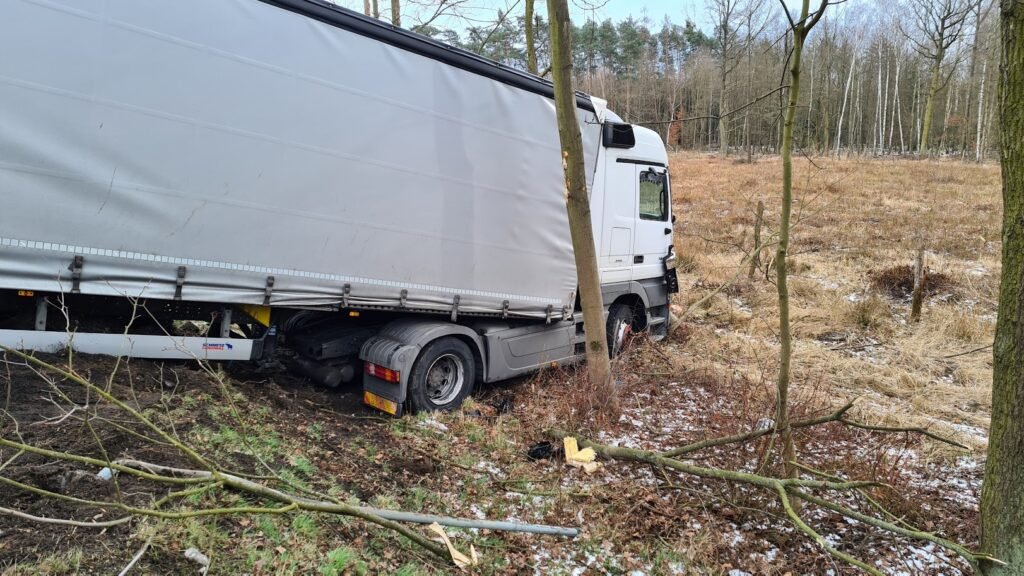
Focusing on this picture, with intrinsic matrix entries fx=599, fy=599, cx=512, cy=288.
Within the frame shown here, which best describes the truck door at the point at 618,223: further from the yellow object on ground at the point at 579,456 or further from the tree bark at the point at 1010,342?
the tree bark at the point at 1010,342

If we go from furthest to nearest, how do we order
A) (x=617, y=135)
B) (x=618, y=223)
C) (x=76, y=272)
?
(x=618, y=223) < (x=617, y=135) < (x=76, y=272)

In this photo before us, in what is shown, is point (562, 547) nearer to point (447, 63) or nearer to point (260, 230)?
point (260, 230)

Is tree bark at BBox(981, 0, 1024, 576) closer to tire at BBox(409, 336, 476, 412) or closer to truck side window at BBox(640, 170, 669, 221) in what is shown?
tire at BBox(409, 336, 476, 412)

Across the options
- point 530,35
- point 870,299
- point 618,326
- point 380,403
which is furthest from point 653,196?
point 870,299

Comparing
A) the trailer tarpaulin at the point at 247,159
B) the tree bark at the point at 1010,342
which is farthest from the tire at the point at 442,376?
the tree bark at the point at 1010,342

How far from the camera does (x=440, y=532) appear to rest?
3.28 metres

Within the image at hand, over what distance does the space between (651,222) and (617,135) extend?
154 cm

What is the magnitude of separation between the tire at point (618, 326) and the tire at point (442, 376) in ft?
8.28

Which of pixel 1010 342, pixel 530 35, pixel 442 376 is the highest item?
pixel 530 35

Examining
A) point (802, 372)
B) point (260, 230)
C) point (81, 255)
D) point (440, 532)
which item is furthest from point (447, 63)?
point (802, 372)

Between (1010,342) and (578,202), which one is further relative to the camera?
(578,202)

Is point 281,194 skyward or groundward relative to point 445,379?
skyward

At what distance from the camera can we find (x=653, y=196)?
26.9 ft

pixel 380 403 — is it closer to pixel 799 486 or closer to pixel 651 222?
pixel 799 486
